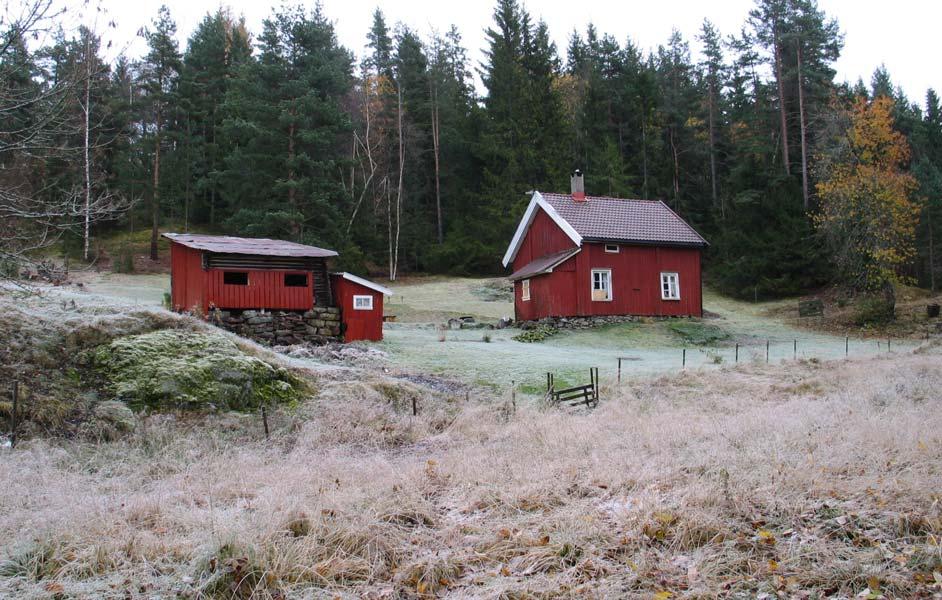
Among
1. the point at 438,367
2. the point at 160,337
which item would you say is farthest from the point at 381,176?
the point at 160,337

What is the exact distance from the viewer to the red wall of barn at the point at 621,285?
94.1ft

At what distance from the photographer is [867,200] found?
3045 centimetres

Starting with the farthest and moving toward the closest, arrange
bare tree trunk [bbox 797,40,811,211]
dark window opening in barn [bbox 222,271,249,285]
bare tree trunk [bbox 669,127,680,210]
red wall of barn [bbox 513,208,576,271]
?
bare tree trunk [bbox 669,127,680,210]
bare tree trunk [bbox 797,40,811,211]
red wall of barn [bbox 513,208,576,271]
dark window opening in barn [bbox 222,271,249,285]

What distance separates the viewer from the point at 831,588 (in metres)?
4.39

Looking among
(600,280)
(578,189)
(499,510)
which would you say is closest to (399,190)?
(578,189)

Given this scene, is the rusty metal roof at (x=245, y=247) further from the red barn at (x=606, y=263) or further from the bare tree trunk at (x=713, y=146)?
the bare tree trunk at (x=713, y=146)

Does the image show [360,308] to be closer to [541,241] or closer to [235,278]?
[235,278]

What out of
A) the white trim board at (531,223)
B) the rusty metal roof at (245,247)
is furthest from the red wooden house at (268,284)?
the white trim board at (531,223)

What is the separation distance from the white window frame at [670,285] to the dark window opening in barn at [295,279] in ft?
53.4

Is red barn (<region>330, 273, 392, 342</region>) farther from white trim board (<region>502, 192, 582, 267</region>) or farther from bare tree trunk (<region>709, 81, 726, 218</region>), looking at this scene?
bare tree trunk (<region>709, 81, 726, 218</region>)

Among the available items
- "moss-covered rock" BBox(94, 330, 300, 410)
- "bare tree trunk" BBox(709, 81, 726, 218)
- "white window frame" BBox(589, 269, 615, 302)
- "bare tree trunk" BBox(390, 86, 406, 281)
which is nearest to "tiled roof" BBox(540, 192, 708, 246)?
"white window frame" BBox(589, 269, 615, 302)

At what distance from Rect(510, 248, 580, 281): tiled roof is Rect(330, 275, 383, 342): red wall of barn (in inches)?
330

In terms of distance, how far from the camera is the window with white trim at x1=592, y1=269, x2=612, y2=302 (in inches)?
1144

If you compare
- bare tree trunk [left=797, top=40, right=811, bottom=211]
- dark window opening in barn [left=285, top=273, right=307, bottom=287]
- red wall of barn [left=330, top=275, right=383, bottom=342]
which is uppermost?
bare tree trunk [left=797, top=40, right=811, bottom=211]
